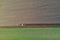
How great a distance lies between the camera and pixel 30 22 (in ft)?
2.17

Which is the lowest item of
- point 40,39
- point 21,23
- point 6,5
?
point 40,39

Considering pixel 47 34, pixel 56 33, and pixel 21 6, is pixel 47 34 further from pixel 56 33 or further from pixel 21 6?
pixel 21 6

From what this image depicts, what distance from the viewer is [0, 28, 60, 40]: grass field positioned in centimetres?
64

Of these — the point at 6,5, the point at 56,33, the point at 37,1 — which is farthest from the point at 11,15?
the point at 56,33

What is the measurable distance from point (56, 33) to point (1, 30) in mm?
319

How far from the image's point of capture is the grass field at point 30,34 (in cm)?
64

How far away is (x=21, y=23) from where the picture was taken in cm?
67

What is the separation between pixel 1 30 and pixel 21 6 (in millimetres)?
186

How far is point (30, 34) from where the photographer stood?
0.67m

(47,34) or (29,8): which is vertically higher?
(29,8)

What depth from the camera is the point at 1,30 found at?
684 mm

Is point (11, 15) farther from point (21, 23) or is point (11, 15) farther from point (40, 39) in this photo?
point (40, 39)

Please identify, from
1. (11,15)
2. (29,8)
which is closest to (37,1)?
(29,8)

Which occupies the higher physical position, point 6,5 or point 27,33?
point 6,5
